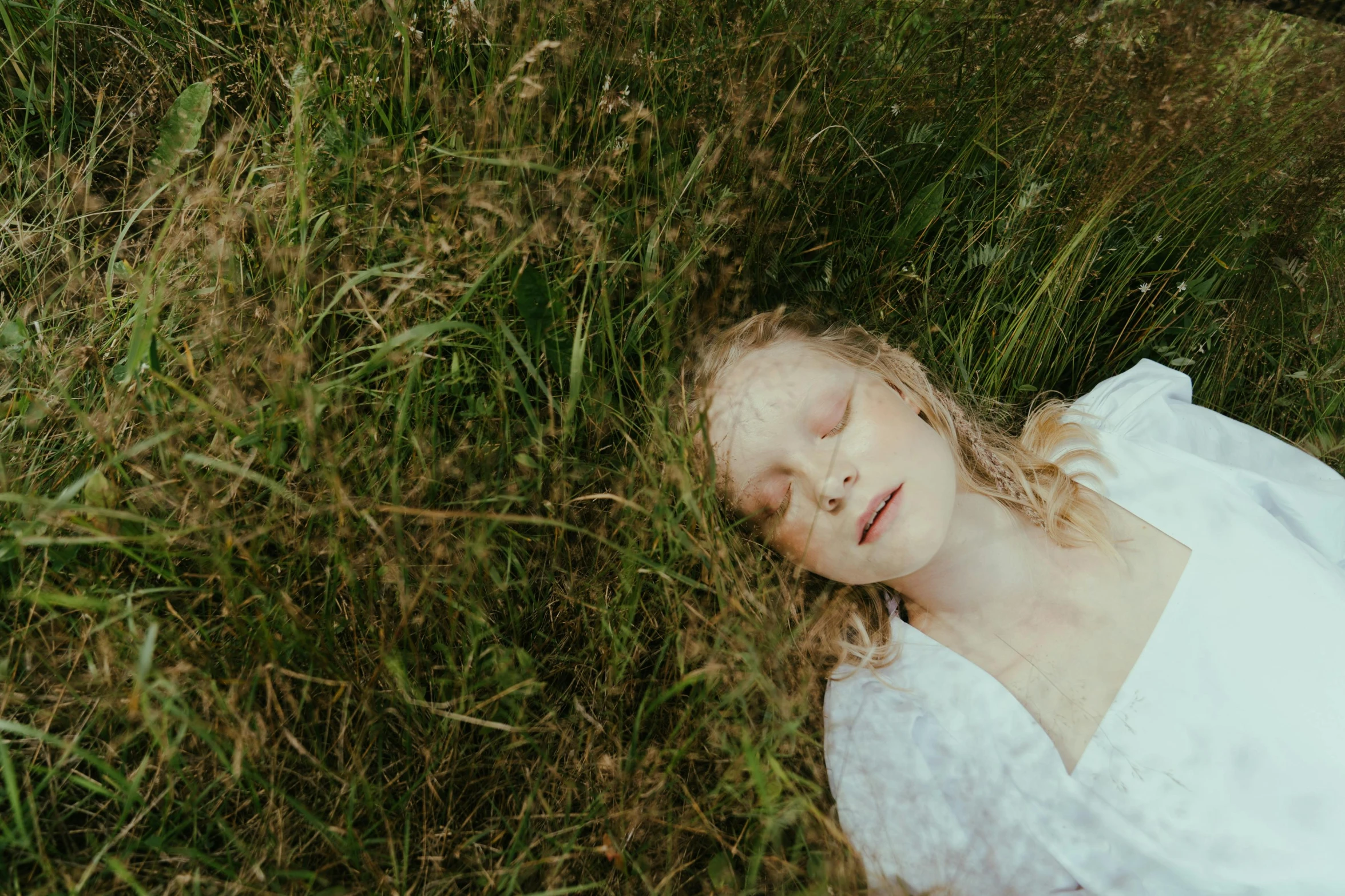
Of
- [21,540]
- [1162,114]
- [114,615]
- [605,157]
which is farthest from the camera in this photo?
[1162,114]

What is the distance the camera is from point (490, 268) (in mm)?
1412

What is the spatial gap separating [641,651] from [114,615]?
89cm

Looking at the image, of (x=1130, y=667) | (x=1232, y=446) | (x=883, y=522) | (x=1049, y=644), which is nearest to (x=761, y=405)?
(x=883, y=522)

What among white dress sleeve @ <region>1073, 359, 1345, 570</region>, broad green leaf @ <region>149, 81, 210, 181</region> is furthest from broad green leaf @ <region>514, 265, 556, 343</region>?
white dress sleeve @ <region>1073, 359, 1345, 570</region>

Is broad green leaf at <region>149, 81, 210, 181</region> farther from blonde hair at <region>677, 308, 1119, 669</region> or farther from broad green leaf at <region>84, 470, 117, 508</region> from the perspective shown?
blonde hair at <region>677, 308, 1119, 669</region>

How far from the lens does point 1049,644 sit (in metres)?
1.79

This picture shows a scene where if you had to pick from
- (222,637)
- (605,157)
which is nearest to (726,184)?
(605,157)

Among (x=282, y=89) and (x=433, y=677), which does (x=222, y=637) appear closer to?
(x=433, y=677)

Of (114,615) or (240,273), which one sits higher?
(240,273)

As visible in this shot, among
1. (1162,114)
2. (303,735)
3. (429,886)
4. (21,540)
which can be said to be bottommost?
(429,886)

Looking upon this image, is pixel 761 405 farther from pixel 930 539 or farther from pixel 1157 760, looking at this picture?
pixel 1157 760

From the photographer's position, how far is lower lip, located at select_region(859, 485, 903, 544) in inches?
63.6

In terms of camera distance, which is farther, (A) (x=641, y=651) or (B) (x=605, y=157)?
(B) (x=605, y=157)

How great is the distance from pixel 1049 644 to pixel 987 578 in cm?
19
